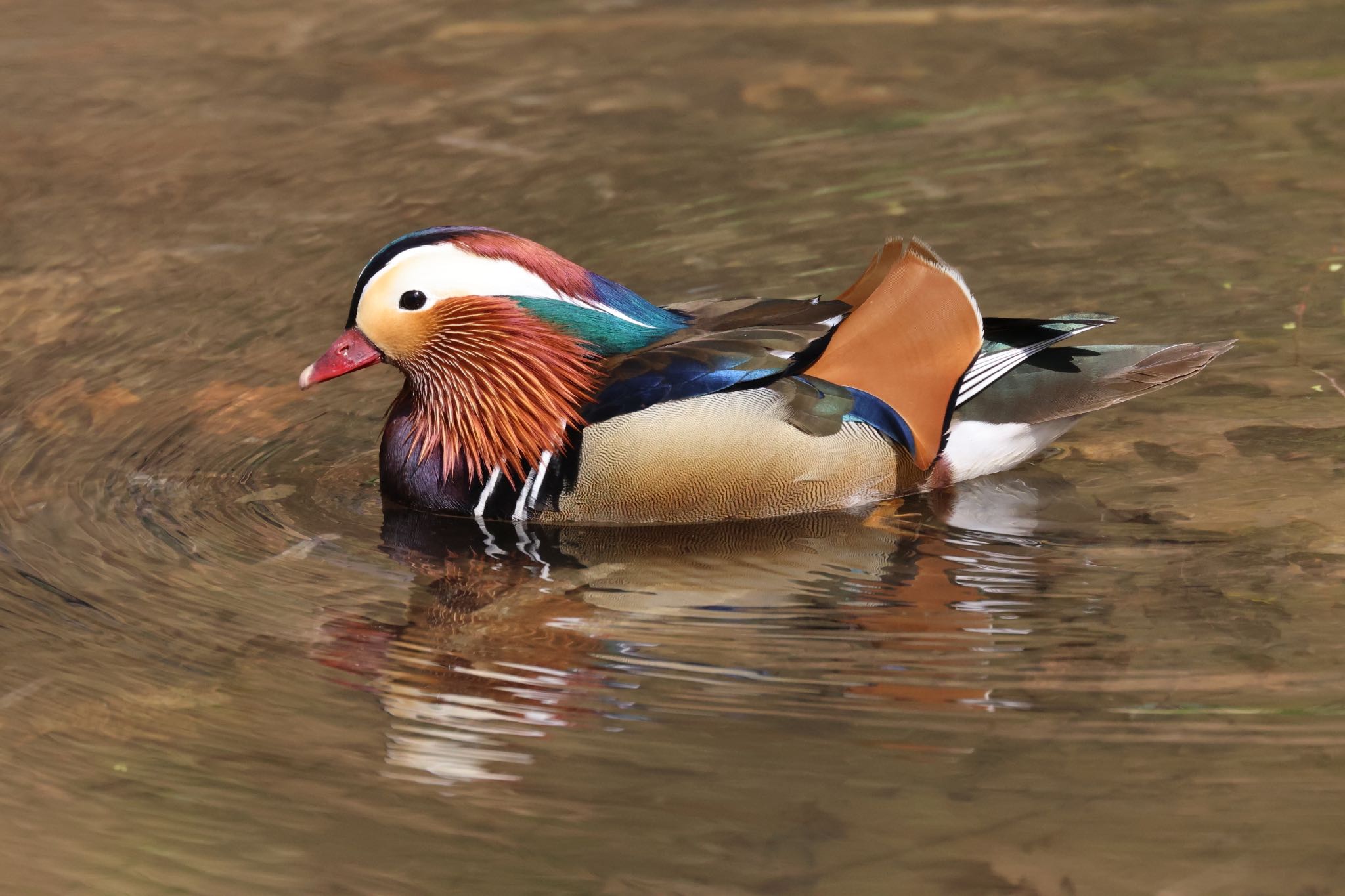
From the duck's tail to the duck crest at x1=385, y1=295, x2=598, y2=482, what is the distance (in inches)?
46.6

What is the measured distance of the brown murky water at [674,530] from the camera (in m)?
3.99

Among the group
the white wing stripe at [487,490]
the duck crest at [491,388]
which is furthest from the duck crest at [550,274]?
the white wing stripe at [487,490]

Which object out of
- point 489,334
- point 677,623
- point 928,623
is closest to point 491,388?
point 489,334

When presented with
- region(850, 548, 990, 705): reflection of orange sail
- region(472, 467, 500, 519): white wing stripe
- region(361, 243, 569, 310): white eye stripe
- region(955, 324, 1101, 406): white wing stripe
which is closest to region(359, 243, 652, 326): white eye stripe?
region(361, 243, 569, 310): white eye stripe

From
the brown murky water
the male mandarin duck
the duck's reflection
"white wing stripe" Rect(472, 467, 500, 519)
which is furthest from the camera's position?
"white wing stripe" Rect(472, 467, 500, 519)

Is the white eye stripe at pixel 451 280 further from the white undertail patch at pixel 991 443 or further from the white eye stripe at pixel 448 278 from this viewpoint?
the white undertail patch at pixel 991 443

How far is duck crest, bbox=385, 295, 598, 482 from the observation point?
5691mm

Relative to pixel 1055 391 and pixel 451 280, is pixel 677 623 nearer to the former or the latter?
pixel 451 280

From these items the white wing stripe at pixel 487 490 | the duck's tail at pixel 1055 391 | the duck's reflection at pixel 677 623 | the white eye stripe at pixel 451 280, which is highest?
the white eye stripe at pixel 451 280

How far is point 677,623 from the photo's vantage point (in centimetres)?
495

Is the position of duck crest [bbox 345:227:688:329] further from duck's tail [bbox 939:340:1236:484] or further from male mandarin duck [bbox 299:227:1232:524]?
duck's tail [bbox 939:340:1236:484]

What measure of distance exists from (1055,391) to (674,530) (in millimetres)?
1272

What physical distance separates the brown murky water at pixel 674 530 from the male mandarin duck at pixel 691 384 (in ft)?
0.47

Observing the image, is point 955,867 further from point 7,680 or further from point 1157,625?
point 7,680
